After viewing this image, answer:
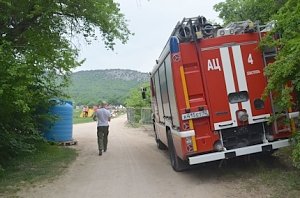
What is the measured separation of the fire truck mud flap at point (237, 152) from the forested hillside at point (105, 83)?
95722 millimetres

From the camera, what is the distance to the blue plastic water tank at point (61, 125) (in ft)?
60.7

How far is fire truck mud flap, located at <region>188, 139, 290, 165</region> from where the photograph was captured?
29.3 feet

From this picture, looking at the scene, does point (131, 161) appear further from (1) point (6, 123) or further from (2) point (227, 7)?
(2) point (227, 7)

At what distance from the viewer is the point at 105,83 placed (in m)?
148

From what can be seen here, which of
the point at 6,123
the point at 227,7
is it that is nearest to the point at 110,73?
the point at 227,7

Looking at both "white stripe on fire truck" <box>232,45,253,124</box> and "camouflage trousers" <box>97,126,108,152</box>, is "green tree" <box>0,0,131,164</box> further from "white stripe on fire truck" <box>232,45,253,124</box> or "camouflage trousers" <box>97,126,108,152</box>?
"white stripe on fire truck" <box>232,45,253,124</box>

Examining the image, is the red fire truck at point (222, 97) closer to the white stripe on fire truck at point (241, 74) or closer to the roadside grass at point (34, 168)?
the white stripe on fire truck at point (241, 74)

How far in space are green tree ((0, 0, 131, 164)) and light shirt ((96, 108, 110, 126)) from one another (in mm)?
1953

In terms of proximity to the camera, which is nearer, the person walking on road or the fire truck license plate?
the fire truck license plate

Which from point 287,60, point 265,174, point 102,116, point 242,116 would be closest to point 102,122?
point 102,116

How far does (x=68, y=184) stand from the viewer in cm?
1000

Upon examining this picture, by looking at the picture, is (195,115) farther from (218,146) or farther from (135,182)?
(135,182)

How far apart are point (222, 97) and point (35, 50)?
265 inches

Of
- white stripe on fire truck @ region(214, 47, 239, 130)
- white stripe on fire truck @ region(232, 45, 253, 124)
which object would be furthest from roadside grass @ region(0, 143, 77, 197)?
white stripe on fire truck @ region(232, 45, 253, 124)
